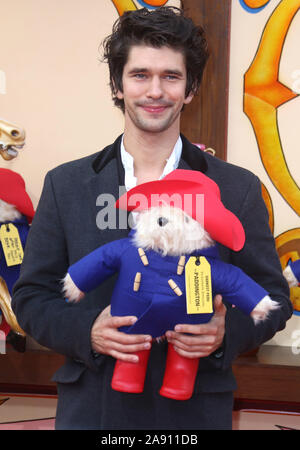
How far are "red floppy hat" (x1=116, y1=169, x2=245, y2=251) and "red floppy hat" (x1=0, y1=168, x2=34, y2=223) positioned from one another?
1208mm

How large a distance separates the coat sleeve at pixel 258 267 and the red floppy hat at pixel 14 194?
1.21 m

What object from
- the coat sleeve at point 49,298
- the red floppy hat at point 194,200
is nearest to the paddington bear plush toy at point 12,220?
the coat sleeve at point 49,298

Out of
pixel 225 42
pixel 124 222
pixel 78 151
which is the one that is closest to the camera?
pixel 124 222

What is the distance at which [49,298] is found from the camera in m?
1.09

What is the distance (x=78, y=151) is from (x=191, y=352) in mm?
1696

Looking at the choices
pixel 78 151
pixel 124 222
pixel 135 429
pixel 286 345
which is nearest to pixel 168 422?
pixel 135 429

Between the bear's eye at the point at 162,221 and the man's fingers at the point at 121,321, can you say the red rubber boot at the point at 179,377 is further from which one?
the bear's eye at the point at 162,221

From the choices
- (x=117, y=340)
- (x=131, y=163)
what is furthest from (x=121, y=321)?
(x=131, y=163)

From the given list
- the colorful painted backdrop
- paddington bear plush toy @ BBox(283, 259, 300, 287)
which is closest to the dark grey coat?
paddington bear plush toy @ BBox(283, 259, 300, 287)

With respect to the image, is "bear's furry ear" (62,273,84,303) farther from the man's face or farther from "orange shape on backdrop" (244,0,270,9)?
"orange shape on backdrop" (244,0,270,9)

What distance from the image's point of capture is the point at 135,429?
1048mm

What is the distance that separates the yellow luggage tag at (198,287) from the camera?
94cm
